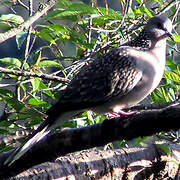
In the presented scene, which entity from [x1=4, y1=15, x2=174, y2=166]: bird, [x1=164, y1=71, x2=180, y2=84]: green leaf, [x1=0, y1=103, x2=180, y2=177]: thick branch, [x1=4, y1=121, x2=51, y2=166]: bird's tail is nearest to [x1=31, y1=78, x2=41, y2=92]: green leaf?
[x1=4, y1=15, x2=174, y2=166]: bird

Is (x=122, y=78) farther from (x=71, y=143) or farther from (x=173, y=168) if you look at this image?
(x=173, y=168)

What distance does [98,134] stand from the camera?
2461 millimetres

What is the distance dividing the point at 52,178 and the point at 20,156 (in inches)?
19.6

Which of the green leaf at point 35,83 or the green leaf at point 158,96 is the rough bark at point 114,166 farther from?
the green leaf at point 35,83

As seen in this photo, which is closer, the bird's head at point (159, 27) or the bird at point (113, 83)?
the bird at point (113, 83)

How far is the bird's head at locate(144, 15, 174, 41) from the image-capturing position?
3430mm

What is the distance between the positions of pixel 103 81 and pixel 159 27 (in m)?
0.68

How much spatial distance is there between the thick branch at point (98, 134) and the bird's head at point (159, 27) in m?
1.18

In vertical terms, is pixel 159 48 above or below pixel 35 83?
above

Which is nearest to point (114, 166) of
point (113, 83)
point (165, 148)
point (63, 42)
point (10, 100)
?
point (165, 148)

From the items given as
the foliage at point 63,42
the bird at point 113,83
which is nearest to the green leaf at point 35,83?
the foliage at point 63,42

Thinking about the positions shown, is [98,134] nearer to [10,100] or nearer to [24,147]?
[24,147]

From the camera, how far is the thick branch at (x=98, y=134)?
224cm

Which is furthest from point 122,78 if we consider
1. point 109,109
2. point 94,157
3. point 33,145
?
point 33,145
